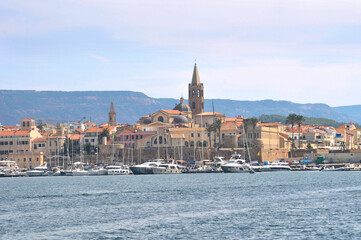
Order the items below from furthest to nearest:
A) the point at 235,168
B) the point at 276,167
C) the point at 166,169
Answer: the point at 276,167, the point at 235,168, the point at 166,169

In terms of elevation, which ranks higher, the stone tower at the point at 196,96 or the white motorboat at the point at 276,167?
the stone tower at the point at 196,96

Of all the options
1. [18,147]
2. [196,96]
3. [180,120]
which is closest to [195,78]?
[196,96]

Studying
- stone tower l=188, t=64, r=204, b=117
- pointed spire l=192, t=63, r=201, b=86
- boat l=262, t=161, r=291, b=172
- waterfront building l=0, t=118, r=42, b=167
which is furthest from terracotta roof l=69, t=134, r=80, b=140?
boat l=262, t=161, r=291, b=172

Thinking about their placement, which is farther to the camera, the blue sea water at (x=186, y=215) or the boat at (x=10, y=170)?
the boat at (x=10, y=170)

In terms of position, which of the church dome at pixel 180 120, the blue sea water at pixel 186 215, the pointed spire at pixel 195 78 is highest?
the pointed spire at pixel 195 78

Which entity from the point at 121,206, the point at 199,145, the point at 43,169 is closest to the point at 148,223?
the point at 121,206

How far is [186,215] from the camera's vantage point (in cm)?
5009

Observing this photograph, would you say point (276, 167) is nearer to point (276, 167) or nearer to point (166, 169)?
point (276, 167)

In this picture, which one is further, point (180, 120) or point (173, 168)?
point (180, 120)

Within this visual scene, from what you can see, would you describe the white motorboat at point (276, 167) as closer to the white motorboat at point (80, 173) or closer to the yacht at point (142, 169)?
the yacht at point (142, 169)

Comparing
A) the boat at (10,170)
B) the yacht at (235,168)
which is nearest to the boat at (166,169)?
the yacht at (235,168)

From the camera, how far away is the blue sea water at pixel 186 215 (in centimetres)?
4209

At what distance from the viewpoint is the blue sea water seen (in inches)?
1657

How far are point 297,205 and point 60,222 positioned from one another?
1955cm
